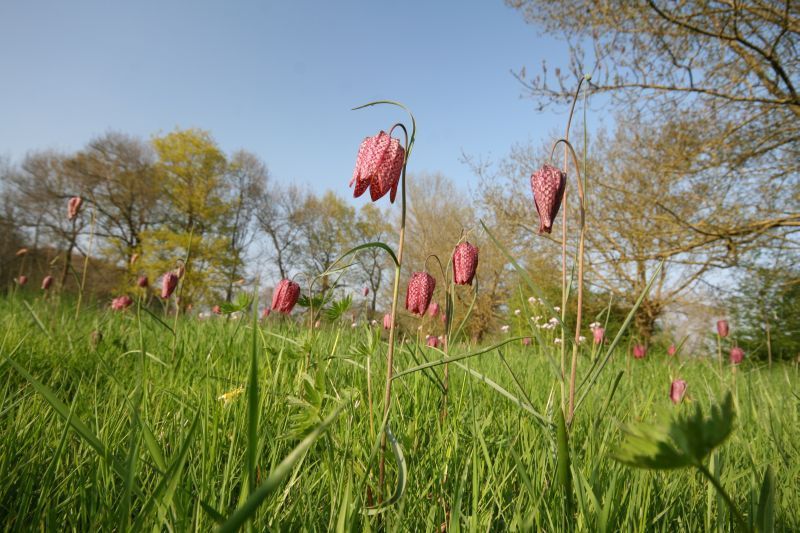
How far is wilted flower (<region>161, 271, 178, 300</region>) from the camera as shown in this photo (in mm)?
2047

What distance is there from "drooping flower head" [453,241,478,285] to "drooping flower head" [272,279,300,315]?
0.53m

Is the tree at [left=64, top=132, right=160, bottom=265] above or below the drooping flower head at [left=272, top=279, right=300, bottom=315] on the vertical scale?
above

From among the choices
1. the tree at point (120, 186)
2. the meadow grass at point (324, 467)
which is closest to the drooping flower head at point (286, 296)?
the meadow grass at point (324, 467)

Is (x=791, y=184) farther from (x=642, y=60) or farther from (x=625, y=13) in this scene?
(x=625, y=13)

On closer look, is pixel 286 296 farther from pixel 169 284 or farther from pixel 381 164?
pixel 169 284

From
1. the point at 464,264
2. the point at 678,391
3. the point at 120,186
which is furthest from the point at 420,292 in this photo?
the point at 120,186

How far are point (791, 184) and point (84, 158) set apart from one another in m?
18.4

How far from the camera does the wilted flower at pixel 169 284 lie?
6.72 feet

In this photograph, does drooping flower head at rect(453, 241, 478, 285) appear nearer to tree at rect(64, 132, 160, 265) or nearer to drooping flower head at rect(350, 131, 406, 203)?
drooping flower head at rect(350, 131, 406, 203)

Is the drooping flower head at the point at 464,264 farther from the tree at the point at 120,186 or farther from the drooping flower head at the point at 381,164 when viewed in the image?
the tree at the point at 120,186

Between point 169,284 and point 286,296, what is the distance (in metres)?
1.04

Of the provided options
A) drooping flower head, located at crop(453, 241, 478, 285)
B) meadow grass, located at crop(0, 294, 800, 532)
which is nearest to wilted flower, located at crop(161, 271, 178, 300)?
meadow grass, located at crop(0, 294, 800, 532)

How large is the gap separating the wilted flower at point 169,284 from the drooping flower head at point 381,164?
1.58 m

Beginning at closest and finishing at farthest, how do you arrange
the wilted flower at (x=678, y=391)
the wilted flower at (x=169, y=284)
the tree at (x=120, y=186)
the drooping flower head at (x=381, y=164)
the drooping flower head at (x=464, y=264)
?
the drooping flower head at (x=381, y=164), the drooping flower head at (x=464, y=264), the wilted flower at (x=678, y=391), the wilted flower at (x=169, y=284), the tree at (x=120, y=186)
